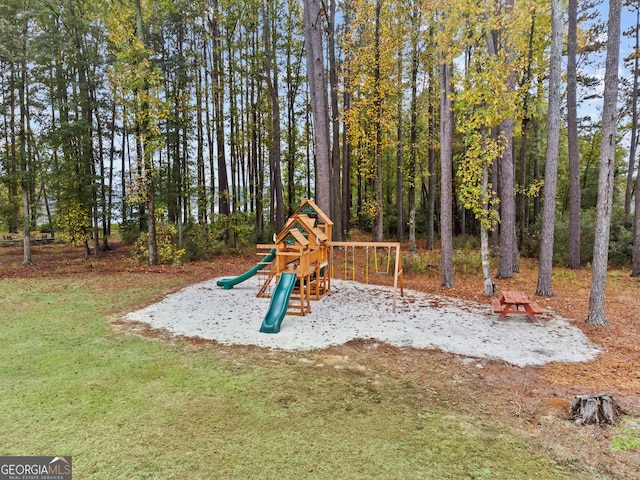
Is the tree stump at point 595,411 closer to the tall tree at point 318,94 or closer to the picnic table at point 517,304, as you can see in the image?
the picnic table at point 517,304

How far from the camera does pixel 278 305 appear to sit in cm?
659

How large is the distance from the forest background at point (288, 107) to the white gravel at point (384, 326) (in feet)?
6.86

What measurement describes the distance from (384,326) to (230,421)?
3.61 meters

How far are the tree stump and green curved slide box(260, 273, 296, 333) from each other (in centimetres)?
411

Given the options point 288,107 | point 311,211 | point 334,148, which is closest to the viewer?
point 311,211

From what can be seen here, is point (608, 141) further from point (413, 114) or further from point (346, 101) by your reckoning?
point (346, 101)

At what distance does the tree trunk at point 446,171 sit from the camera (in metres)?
8.67

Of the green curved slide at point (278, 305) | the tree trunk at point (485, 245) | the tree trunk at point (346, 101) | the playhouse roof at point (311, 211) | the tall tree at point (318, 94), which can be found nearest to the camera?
the green curved slide at point (278, 305)

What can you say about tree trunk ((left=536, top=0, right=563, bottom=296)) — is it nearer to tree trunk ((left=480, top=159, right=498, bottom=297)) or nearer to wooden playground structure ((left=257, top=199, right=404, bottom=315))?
tree trunk ((left=480, top=159, right=498, bottom=297))

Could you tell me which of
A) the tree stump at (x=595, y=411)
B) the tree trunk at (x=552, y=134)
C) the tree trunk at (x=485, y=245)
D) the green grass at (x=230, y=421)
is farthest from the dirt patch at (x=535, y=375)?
the tree trunk at (x=552, y=134)

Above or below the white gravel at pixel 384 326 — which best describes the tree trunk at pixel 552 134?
above

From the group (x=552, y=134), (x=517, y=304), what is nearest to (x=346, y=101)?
(x=552, y=134)

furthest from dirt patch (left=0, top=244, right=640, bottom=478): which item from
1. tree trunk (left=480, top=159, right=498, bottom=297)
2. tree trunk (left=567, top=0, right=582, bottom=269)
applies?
tree trunk (left=567, top=0, right=582, bottom=269)

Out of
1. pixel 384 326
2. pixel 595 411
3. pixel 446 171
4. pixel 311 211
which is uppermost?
pixel 446 171
